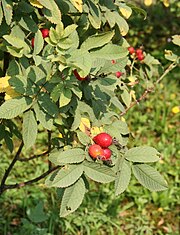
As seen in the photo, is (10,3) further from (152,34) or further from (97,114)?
(152,34)

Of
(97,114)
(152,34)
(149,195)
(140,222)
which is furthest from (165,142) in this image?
(97,114)

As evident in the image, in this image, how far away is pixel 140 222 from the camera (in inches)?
121

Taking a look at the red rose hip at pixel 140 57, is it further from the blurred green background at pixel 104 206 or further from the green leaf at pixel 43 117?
the green leaf at pixel 43 117

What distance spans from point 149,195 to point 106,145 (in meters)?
2.03

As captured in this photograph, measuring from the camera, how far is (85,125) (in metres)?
1.42

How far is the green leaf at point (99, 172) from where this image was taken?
1.30 meters

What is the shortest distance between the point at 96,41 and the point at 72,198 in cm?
42

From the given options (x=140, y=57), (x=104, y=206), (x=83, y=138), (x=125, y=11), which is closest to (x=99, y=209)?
(x=104, y=206)

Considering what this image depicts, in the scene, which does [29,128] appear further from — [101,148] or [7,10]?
[7,10]

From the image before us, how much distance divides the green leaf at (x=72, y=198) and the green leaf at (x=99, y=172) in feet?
0.15

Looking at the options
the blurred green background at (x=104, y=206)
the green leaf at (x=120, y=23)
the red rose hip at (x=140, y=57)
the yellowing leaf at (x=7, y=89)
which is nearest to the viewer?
the yellowing leaf at (x=7, y=89)

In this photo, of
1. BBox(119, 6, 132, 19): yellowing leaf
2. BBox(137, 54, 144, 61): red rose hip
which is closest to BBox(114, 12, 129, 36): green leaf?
BBox(119, 6, 132, 19): yellowing leaf

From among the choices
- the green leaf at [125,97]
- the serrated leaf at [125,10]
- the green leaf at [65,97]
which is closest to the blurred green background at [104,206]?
the green leaf at [125,97]

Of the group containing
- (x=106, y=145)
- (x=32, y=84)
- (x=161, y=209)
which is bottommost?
(x=161, y=209)
